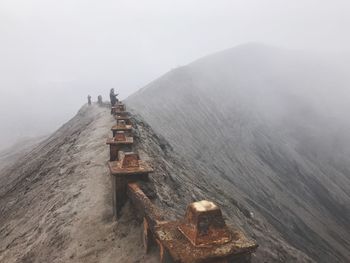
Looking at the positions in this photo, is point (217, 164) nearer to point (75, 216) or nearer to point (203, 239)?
point (75, 216)

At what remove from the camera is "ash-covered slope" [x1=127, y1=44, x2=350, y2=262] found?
36.7 metres

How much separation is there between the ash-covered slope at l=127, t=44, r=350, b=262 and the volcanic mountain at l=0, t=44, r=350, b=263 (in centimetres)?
25

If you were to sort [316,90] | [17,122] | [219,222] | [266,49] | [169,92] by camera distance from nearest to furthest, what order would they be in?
[219,222] < [169,92] < [316,90] < [266,49] < [17,122]

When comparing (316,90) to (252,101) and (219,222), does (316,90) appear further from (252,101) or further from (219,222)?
(219,222)

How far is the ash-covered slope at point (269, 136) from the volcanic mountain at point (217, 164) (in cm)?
25

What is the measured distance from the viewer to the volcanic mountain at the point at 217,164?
7730 mm

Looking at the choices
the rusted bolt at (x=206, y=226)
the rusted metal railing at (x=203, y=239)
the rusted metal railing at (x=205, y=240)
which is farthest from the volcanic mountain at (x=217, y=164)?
the rusted bolt at (x=206, y=226)

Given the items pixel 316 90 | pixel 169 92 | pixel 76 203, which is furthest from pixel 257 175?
pixel 316 90

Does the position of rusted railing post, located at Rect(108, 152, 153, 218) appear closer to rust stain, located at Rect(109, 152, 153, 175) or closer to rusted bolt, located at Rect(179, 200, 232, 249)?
rust stain, located at Rect(109, 152, 153, 175)

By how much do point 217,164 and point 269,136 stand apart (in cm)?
2485

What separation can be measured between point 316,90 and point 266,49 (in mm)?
19399

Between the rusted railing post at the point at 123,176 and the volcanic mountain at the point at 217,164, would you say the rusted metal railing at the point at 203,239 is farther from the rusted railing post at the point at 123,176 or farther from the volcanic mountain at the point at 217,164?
the rusted railing post at the point at 123,176

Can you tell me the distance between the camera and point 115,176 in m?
6.96

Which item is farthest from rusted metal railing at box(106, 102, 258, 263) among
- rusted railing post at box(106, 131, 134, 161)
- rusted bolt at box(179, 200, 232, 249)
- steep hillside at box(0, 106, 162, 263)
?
rusted railing post at box(106, 131, 134, 161)
